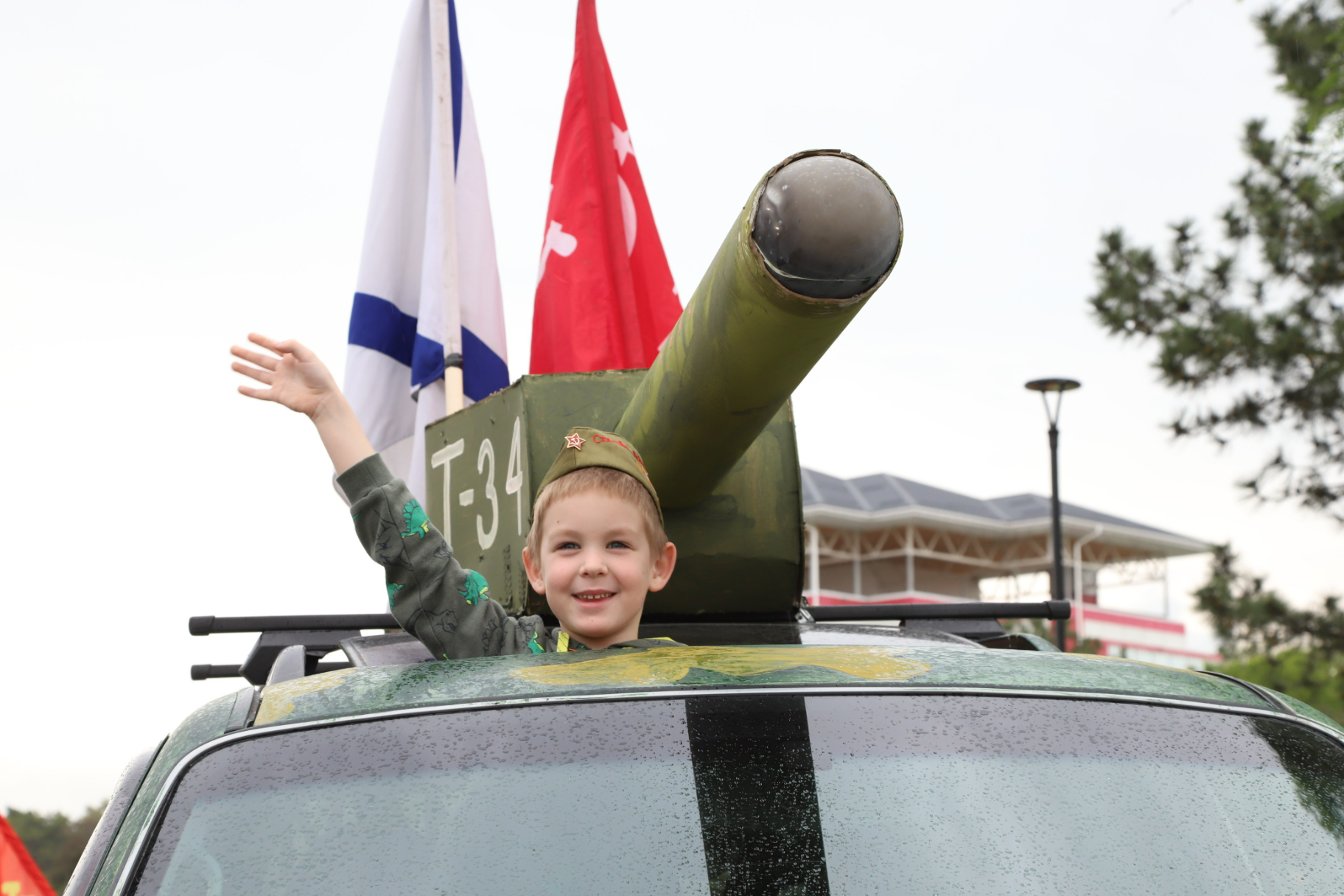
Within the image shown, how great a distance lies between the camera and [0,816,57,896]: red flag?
1597 mm

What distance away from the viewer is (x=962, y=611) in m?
3.83

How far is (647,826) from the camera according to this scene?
1.50 meters

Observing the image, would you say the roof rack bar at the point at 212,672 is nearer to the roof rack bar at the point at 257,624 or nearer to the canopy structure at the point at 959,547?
the roof rack bar at the point at 257,624

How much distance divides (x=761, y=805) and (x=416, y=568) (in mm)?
1176

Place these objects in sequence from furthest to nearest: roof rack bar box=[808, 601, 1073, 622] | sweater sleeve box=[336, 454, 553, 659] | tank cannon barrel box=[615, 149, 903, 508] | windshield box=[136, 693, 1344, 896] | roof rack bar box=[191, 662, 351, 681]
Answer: roof rack bar box=[191, 662, 351, 681] < roof rack bar box=[808, 601, 1073, 622] < sweater sleeve box=[336, 454, 553, 659] < tank cannon barrel box=[615, 149, 903, 508] < windshield box=[136, 693, 1344, 896]

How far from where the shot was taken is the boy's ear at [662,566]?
8.35 ft

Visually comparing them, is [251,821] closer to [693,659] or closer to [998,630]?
[693,659]

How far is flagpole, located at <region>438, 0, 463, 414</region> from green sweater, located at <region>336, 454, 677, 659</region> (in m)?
4.23

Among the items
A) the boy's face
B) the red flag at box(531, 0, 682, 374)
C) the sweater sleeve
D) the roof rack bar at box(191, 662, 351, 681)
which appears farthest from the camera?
the red flag at box(531, 0, 682, 374)

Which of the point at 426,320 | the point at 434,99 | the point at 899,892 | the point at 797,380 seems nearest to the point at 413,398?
the point at 426,320

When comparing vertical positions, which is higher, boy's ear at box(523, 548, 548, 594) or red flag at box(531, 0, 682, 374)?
red flag at box(531, 0, 682, 374)

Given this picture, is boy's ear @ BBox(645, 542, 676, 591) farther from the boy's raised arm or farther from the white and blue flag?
the white and blue flag

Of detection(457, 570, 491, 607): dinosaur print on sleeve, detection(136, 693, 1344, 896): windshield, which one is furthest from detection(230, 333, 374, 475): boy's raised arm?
detection(136, 693, 1344, 896): windshield

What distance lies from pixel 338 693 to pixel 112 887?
1.20 feet
